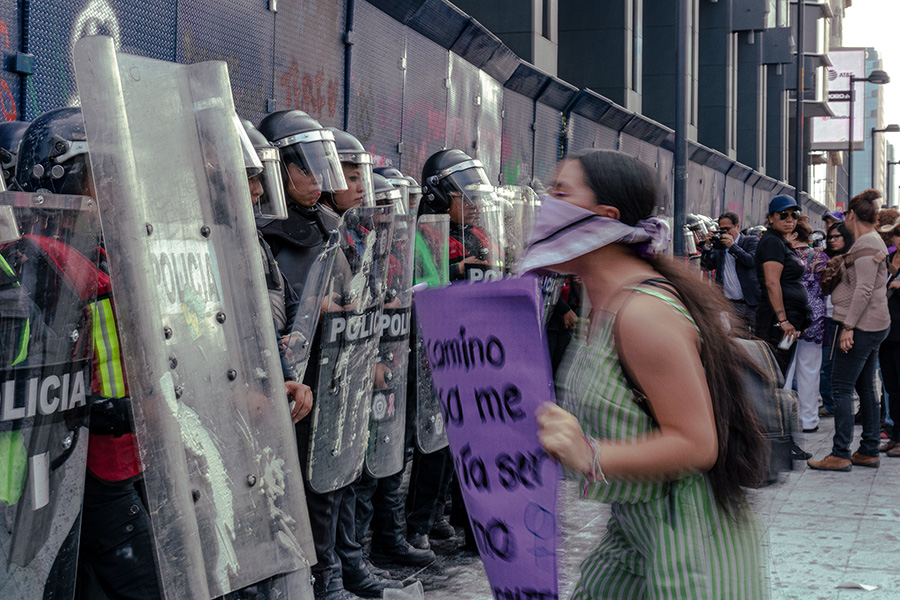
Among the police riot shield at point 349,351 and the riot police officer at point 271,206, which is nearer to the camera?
the riot police officer at point 271,206

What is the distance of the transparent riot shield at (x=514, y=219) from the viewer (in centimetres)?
582

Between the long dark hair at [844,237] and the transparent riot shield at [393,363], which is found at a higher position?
the long dark hair at [844,237]

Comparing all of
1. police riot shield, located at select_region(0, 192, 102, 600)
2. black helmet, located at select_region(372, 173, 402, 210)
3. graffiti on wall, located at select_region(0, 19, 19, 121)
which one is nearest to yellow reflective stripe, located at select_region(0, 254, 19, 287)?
police riot shield, located at select_region(0, 192, 102, 600)

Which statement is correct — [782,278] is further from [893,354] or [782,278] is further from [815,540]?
[815,540]

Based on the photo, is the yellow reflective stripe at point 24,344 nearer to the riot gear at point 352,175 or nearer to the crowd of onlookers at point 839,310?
the riot gear at point 352,175

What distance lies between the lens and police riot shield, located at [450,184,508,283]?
565 centimetres

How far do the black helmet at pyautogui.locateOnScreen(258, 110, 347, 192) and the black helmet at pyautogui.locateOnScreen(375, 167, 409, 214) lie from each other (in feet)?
Answer: 3.09

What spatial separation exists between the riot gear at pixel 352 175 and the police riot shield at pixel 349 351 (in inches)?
19.9

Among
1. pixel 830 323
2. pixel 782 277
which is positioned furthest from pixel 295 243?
pixel 830 323

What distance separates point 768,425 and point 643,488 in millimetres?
311

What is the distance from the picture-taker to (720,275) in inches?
491

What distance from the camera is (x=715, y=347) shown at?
2160 millimetres

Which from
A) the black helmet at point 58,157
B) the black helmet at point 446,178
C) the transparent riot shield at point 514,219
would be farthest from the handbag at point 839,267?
the black helmet at point 58,157

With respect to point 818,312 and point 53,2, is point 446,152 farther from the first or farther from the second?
point 818,312
